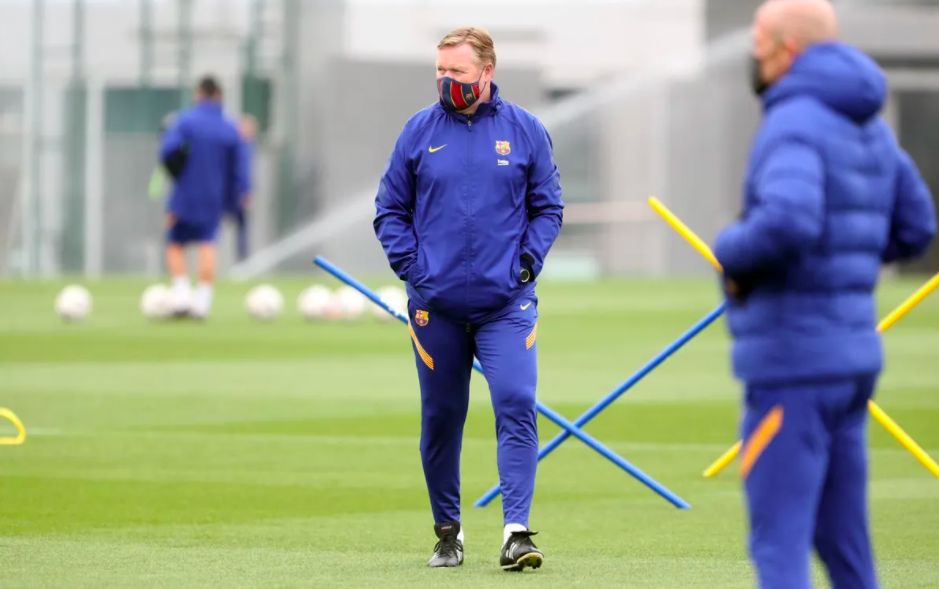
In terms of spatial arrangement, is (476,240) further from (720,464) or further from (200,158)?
(200,158)

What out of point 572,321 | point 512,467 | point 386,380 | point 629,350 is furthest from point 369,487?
point 572,321

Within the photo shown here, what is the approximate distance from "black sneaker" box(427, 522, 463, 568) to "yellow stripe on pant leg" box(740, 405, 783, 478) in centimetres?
306

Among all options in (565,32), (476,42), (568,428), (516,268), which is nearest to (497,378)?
(516,268)

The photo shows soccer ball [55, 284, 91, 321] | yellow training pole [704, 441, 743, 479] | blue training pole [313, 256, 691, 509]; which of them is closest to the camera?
blue training pole [313, 256, 691, 509]

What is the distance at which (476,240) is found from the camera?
324 inches

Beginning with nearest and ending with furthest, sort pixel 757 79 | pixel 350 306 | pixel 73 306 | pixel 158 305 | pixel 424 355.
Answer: pixel 757 79, pixel 424 355, pixel 73 306, pixel 158 305, pixel 350 306

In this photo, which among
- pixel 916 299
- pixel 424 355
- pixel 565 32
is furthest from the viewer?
pixel 565 32

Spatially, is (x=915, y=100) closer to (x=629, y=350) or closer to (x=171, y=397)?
(x=629, y=350)

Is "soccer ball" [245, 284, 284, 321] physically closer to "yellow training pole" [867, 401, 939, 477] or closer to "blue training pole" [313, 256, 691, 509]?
"blue training pole" [313, 256, 691, 509]

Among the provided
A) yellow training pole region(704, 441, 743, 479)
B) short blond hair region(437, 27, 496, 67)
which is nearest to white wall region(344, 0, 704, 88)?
yellow training pole region(704, 441, 743, 479)

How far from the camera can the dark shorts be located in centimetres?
2511

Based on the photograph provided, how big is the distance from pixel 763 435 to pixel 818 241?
1.83 feet

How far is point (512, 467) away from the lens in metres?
8.27

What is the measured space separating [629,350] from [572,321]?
4.89 metres
